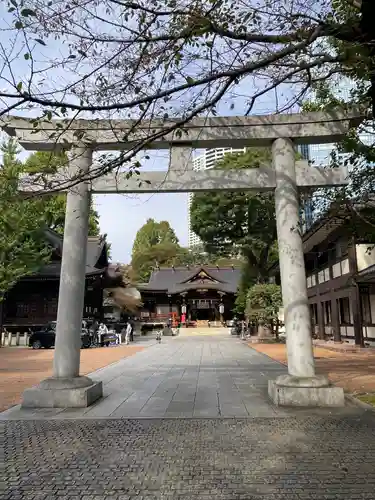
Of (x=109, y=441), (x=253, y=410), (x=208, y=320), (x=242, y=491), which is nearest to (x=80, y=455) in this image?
(x=109, y=441)

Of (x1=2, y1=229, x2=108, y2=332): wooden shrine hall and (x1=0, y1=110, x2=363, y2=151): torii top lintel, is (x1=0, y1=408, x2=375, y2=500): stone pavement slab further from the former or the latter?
(x1=2, y1=229, x2=108, y2=332): wooden shrine hall

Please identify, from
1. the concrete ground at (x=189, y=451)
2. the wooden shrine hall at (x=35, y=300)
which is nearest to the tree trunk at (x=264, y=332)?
the wooden shrine hall at (x=35, y=300)

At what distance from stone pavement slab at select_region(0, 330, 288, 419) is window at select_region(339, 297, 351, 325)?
10.0 metres

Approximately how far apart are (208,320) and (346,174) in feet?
138

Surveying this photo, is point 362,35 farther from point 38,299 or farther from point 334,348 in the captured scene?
point 38,299

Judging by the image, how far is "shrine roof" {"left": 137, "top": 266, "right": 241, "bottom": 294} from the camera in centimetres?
4803

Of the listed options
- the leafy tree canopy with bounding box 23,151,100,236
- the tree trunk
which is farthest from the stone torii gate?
the tree trunk

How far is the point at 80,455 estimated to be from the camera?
471 centimetres

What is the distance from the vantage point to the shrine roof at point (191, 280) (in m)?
48.0

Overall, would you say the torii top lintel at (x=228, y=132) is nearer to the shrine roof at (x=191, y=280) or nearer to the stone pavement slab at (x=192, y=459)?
the stone pavement slab at (x=192, y=459)

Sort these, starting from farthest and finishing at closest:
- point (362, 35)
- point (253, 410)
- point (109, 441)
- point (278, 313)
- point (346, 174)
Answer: point (278, 313) → point (346, 174) → point (253, 410) → point (109, 441) → point (362, 35)

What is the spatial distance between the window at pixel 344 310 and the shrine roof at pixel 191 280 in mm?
22015

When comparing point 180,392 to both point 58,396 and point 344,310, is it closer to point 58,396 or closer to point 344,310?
point 58,396

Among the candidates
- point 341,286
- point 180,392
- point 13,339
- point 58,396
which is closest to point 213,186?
point 180,392
